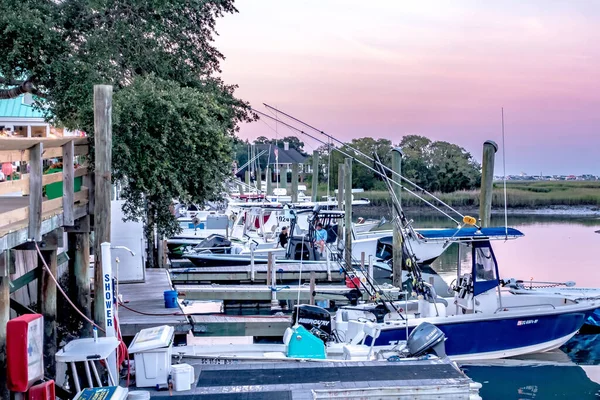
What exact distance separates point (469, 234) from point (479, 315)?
176cm

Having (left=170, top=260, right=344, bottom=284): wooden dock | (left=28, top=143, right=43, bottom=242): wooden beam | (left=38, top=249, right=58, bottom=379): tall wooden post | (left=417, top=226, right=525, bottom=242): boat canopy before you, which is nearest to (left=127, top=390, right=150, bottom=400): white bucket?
(left=38, top=249, right=58, bottom=379): tall wooden post

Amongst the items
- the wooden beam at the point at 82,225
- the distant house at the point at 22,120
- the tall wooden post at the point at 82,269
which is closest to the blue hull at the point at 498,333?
the tall wooden post at the point at 82,269

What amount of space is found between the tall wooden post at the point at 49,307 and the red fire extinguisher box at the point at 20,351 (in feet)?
6.62

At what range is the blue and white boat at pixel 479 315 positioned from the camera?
14.1m

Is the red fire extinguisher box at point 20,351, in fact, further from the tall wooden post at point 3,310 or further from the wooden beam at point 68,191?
the wooden beam at point 68,191

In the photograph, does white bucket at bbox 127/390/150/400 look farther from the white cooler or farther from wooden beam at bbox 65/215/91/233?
wooden beam at bbox 65/215/91/233

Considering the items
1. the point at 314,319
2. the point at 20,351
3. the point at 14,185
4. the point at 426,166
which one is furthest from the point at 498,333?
the point at 426,166

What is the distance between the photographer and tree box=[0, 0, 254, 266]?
12188mm

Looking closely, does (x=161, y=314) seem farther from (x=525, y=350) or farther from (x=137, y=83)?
(x=525, y=350)

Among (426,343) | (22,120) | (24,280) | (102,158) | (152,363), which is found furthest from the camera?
(22,120)

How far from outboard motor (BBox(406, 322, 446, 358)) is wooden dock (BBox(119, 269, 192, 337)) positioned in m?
3.85

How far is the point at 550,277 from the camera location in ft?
98.4

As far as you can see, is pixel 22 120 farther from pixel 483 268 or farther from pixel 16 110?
pixel 483 268

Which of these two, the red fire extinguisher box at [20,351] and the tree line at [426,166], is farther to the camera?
the tree line at [426,166]
